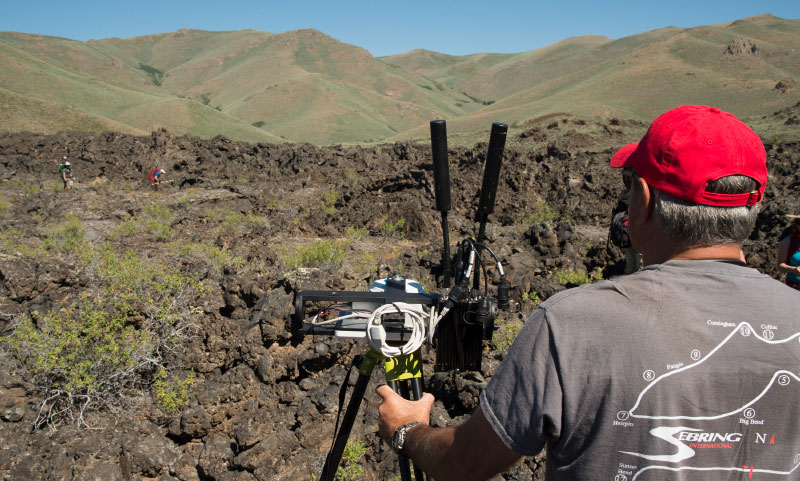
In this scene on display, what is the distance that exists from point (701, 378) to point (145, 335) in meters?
4.82

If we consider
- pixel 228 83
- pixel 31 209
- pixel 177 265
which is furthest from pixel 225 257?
pixel 228 83

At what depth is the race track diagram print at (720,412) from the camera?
984mm

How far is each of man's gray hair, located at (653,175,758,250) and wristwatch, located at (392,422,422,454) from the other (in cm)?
82

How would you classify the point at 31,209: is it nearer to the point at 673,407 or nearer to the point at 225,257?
the point at 225,257

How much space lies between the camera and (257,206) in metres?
12.7

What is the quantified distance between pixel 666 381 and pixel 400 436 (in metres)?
0.70

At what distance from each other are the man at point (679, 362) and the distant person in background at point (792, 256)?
4333mm

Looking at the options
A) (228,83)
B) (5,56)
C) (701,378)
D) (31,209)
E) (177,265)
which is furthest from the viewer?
(228,83)

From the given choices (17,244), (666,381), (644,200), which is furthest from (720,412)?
(17,244)

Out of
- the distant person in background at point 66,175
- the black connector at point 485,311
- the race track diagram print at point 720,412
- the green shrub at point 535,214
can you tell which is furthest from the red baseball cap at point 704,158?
the distant person in background at point 66,175

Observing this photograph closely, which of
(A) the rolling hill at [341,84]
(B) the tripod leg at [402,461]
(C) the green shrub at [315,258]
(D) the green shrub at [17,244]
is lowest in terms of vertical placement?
(C) the green shrub at [315,258]

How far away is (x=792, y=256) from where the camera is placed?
455 centimetres

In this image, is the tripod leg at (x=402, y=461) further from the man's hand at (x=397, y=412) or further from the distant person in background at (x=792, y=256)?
the distant person in background at (x=792, y=256)

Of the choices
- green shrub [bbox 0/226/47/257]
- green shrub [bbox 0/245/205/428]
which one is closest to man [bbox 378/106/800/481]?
green shrub [bbox 0/245/205/428]
